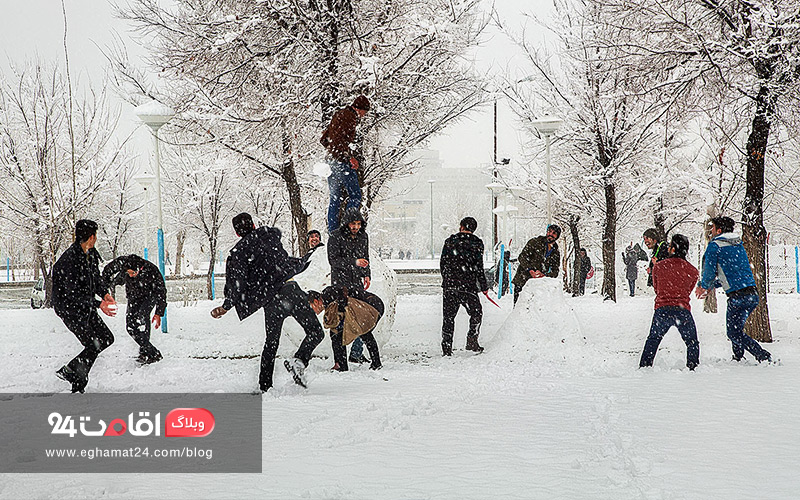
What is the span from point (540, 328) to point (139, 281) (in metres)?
5.52

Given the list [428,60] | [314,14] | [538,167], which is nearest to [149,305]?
[314,14]

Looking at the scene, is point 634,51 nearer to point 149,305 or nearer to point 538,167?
point 149,305

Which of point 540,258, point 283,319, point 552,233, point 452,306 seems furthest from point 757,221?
point 283,319

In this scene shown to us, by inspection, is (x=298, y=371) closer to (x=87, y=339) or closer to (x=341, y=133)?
(x=87, y=339)

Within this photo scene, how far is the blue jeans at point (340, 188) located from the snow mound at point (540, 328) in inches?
108

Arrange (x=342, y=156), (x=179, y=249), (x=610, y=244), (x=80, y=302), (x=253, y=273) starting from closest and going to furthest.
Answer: (x=253, y=273) → (x=80, y=302) → (x=342, y=156) → (x=610, y=244) → (x=179, y=249)

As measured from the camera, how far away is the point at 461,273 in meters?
8.73

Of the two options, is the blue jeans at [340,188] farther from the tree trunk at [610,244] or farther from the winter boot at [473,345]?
the tree trunk at [610,244]

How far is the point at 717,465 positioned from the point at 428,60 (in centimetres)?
893

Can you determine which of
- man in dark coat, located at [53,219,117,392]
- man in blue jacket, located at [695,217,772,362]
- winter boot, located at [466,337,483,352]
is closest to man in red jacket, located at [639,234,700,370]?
man in blue jacket, located at [695,217,772,362]

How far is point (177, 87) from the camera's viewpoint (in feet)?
49.6

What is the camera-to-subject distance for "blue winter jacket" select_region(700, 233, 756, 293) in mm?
7465

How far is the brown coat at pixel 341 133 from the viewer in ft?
26.0

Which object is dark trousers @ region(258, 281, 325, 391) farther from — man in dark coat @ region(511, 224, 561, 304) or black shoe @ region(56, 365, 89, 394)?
man in dark coat @ region(511, 224, 561, 304)
